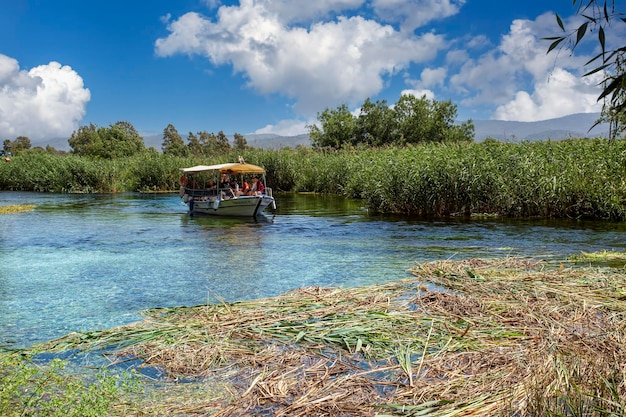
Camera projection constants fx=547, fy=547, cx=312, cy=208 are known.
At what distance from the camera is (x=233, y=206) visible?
2605cm

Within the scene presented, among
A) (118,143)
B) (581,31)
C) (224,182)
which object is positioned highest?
(118,143)

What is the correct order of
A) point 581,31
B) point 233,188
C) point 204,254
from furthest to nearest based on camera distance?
1. point 233,188
2. point 204,254
3. point 581,31

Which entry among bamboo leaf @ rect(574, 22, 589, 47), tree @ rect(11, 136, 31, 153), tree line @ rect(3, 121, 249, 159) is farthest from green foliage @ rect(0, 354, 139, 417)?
tree @ rect(11, 136, 31, 153)

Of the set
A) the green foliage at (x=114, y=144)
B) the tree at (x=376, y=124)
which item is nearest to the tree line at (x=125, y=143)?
the green foliage at (x=114, y=144)

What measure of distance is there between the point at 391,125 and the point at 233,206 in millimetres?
61077

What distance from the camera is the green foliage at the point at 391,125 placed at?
79.7m

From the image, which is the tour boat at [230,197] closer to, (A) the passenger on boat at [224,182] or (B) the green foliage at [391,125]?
(A) the passenger on boat at [224,182]

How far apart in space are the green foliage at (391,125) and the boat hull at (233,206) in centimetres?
5182

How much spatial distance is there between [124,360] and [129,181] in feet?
162

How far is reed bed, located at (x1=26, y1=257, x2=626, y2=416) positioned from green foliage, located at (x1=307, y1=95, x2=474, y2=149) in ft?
231

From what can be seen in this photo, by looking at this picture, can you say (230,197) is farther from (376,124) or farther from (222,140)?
(222,140)

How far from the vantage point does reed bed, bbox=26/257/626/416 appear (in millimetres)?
5035

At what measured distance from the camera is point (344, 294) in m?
9.34

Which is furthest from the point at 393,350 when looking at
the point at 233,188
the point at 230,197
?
the point at 233,188
